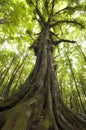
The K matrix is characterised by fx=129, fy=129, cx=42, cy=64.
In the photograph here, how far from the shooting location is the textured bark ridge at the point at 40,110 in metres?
2.57

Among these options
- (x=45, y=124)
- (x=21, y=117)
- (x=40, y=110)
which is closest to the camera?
(x=21, y=117)

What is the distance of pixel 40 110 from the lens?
3113 mm

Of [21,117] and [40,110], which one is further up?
[40,110]

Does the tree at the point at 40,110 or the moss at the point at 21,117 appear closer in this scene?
the moss at the point at 21,117

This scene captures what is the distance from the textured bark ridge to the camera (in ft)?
8.44

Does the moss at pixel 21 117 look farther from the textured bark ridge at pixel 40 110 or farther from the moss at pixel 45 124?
the moss at pixel 45 124

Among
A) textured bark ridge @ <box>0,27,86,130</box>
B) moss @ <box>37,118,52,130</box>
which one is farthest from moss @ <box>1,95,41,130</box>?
moss @ <box>37,118,52,130</box>

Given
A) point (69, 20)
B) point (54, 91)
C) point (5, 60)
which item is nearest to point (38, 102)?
point (54, 91)

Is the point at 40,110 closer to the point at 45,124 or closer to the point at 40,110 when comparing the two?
the point at 40,110

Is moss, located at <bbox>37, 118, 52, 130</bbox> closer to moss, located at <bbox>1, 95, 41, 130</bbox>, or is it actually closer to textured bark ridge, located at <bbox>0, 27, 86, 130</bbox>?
textured bark ridge, located at <bbox>0, 27, 86, 130</bbox>

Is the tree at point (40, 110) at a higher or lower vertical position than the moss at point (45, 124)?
higher

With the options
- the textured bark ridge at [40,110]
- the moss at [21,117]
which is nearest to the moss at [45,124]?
the textured bark ridge at [40,110]

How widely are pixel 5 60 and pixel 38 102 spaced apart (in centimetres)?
1502

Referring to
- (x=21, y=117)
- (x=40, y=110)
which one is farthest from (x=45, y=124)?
(x=21, y=117)
